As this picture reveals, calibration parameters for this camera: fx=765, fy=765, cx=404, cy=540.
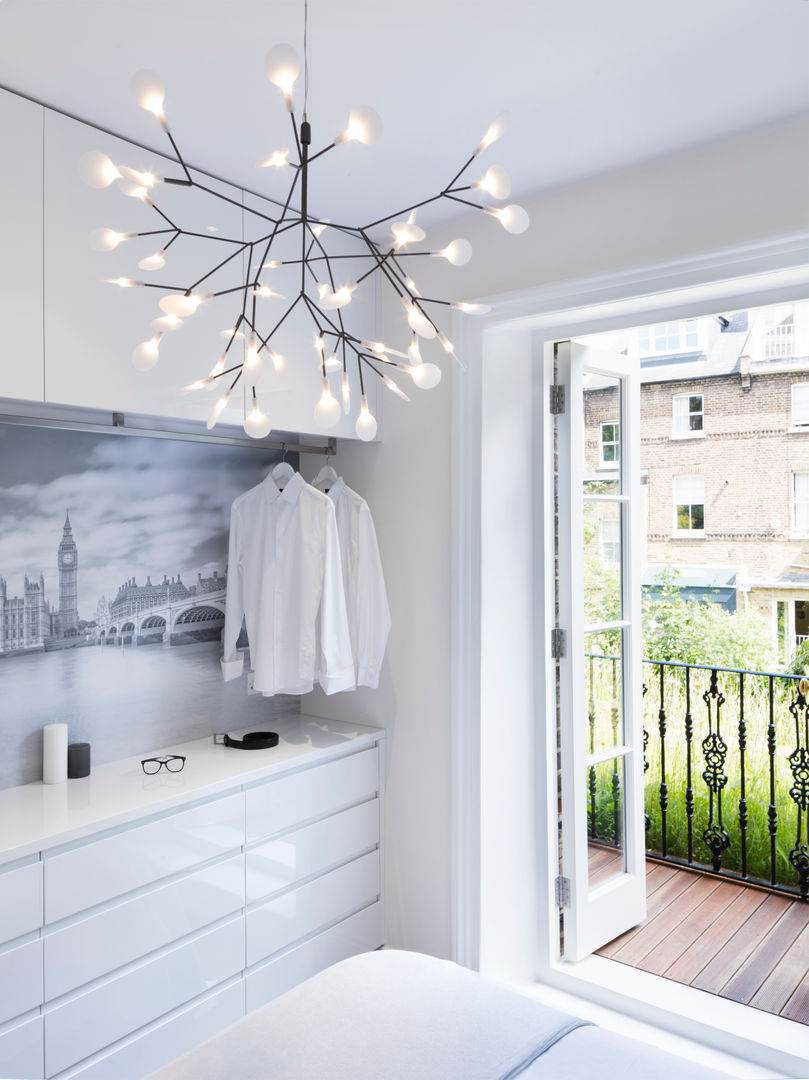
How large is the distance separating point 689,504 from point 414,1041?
4812 mm

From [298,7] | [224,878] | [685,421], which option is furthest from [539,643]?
[685,421]

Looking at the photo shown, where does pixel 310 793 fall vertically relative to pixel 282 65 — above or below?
below

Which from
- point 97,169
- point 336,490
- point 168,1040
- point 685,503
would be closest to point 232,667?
point 336,490

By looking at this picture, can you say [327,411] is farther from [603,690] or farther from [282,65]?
[603,690]

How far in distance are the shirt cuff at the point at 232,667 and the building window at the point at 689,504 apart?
12.7 ft

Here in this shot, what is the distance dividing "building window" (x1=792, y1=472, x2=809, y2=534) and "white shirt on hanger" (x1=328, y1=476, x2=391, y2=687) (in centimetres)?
368

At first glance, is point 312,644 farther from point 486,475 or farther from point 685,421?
point 685,421

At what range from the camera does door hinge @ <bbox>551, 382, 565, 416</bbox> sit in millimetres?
2775

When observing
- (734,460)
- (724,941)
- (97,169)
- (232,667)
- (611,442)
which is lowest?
(724,941)

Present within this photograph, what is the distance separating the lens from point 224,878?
88.4 inches

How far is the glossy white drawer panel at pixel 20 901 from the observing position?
176 cm

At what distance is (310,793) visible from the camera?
2.52 m

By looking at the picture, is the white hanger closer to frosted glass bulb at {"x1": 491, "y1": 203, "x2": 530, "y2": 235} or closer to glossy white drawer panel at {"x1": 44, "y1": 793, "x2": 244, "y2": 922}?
glossy white drawer panel at {"x1": 44, "y1": 793, "x2": 244, "y2": 922}

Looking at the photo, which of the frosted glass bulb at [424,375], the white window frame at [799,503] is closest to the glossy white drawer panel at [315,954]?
the frosted glass bulb at [424,375]
